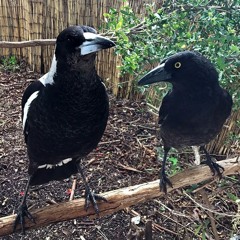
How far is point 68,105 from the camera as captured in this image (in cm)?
162

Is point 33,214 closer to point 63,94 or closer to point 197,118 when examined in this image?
point 63,94

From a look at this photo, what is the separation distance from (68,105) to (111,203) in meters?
0.56

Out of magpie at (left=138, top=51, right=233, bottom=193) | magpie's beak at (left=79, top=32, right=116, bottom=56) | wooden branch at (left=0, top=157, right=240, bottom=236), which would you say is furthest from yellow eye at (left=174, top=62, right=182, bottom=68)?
wooden branch at (left=0, top=157, right=240, bottom=236)

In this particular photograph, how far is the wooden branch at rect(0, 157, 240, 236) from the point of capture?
70.7 inches

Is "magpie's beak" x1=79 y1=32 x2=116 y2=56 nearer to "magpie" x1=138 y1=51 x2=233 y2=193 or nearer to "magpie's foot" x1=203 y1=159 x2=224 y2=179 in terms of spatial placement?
"magpie" x1=138 y1=51 x2=233 y2=193

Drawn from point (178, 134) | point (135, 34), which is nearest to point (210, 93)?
point (178, 134)

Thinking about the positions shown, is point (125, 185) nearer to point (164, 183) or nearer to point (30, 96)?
point (164, 183)

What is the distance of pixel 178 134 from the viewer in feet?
6.15

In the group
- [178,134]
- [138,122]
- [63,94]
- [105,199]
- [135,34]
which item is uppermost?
[135,34]

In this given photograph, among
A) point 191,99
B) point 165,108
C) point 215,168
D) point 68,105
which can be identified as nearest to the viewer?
point 68,105

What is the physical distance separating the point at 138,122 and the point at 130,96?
0.38 meters

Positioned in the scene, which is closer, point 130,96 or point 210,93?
point 210,93

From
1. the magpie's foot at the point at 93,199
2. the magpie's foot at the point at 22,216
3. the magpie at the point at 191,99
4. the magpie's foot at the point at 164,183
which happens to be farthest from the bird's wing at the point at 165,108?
the magpie's foot at the point at 22,216

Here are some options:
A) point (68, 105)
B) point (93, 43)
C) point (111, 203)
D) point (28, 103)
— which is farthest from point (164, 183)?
point (93, 43)
